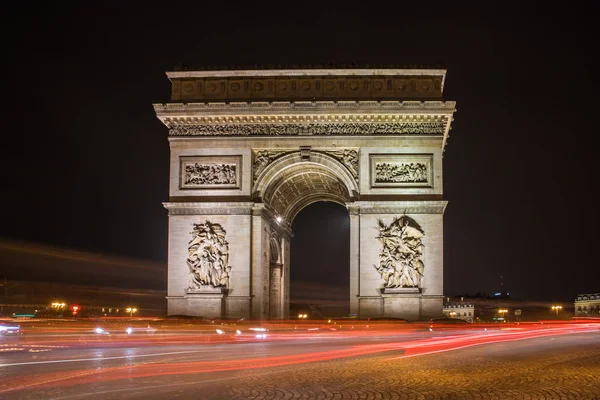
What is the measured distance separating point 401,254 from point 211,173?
9.53 m

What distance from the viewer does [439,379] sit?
1257cm

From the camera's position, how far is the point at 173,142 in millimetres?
35125

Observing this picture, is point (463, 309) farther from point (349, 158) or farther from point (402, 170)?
point (349, 158)

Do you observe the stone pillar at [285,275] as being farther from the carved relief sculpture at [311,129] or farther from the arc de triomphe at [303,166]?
the carved relief sculpture at [311,129]

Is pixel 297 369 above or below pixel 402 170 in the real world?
below

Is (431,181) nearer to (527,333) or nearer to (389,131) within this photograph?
(389,131)

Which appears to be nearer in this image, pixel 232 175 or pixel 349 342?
pixel 349 342

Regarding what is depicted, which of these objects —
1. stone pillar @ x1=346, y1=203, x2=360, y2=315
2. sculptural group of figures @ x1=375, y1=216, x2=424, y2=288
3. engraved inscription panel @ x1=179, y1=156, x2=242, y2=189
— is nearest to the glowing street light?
engraved inscription panel @ x1=179, y1=156, x2=242, y2=189

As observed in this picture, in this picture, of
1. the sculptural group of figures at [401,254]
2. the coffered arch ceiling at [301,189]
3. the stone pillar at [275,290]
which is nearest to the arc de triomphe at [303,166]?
the sculptural group of figures at [401,254]

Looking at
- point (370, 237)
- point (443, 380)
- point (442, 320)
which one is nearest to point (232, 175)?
point (370, 237)

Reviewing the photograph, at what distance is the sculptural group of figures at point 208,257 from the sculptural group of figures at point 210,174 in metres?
2.01

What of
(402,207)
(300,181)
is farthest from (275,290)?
(402,207)

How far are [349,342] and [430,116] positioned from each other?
50.7 feet

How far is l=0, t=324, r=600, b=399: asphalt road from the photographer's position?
11070 millimetres
